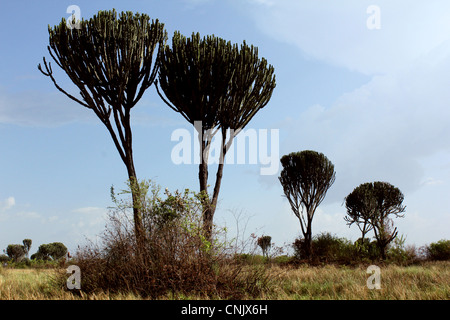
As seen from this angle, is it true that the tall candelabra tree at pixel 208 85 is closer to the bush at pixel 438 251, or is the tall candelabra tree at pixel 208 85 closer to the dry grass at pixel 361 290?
the dry grass at pixel 361 290

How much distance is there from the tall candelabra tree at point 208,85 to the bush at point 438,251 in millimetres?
12888

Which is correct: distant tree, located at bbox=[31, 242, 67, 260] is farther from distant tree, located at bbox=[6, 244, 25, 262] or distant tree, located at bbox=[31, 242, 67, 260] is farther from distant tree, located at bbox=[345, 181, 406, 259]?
distant tree, located at bbox=[345, 181, 406, 259]

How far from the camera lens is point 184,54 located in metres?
10.7

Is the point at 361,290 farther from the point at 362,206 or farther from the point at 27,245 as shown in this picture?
the point at 27,245

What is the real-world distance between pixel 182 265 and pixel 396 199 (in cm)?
1759

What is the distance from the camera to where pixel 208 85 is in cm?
1071

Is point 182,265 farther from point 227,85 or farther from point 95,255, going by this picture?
point 227,85

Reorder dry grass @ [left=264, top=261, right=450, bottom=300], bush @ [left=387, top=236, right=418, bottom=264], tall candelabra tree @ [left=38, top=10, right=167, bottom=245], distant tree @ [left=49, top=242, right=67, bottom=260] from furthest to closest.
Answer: distant tree @ [left=49, top=242, right=67, bottom=260] → bush @ [left=387, top=236, right=418, bottom=264] → tall candelabra tree @ [left=38, top=10, right=167, bottom=245] → dry grass @ [left=264, top=261, right=450, bottom=300]

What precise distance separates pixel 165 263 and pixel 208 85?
584 cm

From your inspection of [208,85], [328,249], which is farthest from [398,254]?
[208,85]

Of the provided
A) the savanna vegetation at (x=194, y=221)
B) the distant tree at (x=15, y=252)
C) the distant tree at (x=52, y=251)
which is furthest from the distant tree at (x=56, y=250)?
the savanna vegetation at (x=194, y=221)

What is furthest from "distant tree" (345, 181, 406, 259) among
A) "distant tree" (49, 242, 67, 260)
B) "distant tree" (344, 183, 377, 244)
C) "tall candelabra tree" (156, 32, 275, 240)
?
"distant tree" (49, 242, 67, 260)

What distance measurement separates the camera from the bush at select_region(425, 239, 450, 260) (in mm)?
18281

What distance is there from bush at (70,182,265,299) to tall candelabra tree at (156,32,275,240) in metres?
3.71
